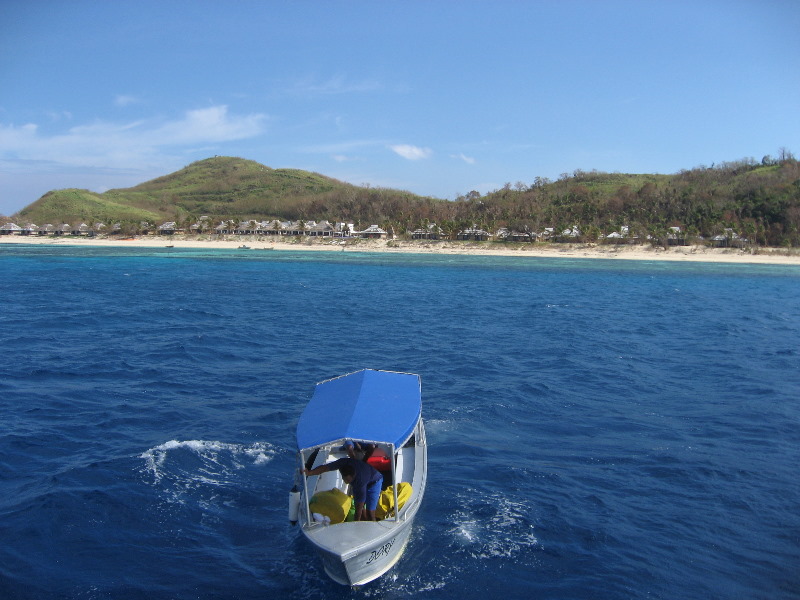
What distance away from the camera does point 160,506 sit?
43.5ft

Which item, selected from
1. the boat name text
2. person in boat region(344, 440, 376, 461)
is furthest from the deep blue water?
person in boat region(344, 440, 376, 461)

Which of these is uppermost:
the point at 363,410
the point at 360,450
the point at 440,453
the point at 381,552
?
the point at 363,410

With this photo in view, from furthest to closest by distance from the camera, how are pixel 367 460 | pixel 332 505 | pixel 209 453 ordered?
pixel 209 453
pixel 367 460
pixel 332 505

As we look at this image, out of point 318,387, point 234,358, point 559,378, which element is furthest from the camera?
point 234,358

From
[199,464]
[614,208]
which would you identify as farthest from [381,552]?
[614,208]

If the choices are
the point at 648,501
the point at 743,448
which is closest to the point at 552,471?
the point at 648,501

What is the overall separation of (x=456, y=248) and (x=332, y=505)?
4449 inches

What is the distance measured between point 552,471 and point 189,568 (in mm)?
8747

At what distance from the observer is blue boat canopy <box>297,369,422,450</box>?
36.0ft

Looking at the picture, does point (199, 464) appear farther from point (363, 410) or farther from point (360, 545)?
point (360, 545)

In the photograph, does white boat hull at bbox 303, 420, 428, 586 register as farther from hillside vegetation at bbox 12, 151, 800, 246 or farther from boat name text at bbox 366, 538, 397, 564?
hillside vegetation at bbox 12, 151, 800, 246

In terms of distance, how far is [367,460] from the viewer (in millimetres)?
11453

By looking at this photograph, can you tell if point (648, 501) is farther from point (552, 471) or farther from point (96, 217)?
point (96, 217)

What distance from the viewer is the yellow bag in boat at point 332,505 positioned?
10398 mm
